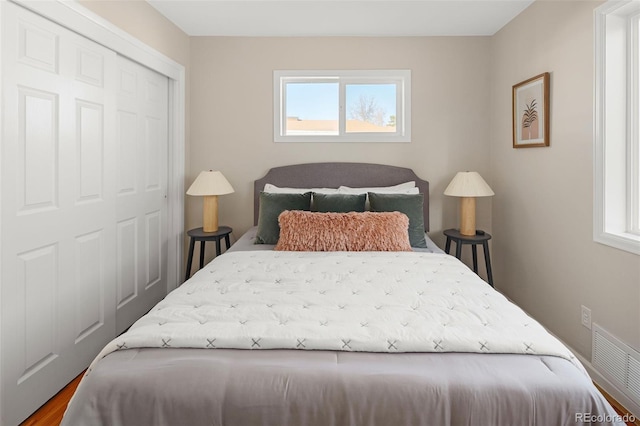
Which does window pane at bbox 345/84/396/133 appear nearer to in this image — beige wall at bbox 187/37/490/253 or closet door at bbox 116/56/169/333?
beige wall at bbox 187/37/490/253

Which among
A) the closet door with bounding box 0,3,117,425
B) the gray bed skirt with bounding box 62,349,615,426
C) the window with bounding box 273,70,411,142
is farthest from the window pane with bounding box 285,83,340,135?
the gray bed skirt with bounding box 62,349,615,426

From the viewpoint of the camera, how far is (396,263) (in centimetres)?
233

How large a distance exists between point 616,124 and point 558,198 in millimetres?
615

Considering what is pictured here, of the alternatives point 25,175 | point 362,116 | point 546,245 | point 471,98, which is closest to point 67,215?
point 25,175

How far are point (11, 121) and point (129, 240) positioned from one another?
129 cm

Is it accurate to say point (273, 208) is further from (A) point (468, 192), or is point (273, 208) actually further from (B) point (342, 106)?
(A) point (468, 192)

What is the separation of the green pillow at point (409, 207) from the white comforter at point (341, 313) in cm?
68

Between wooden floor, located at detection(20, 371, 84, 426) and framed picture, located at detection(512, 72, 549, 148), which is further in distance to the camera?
framed picture, located at detection(512, 72, 549, 148)

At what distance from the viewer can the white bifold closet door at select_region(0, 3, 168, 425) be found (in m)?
1.82

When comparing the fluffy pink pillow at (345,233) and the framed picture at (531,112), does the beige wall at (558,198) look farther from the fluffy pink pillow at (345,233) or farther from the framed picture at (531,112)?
the fluffy pink pillow at (345,233)

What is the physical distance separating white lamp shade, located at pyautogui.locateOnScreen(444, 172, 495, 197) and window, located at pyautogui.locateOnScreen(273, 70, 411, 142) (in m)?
0.65

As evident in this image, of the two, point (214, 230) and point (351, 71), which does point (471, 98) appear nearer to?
point (351, 71)

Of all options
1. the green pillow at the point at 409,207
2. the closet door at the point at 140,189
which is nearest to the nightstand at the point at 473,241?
the green pillow at the point at 409,207

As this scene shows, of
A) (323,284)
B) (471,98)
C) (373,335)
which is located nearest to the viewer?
(373,335)
